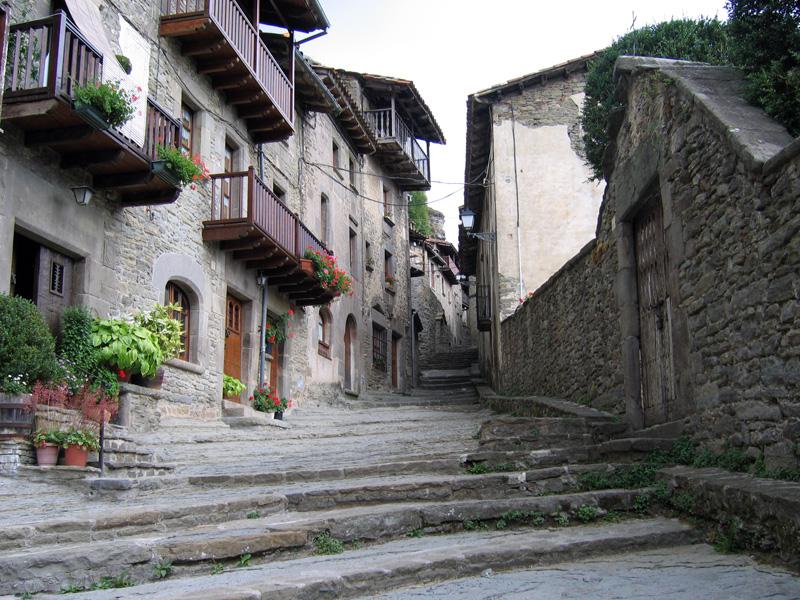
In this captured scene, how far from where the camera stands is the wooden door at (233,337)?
13.8 metres

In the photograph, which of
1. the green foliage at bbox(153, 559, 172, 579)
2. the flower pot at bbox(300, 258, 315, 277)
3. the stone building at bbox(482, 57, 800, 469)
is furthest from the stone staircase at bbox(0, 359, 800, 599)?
the flower pot at bbox(300, 258, 315, 277)

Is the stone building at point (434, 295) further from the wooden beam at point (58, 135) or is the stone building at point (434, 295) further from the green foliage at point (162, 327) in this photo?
the wooden beam at point (58, 135)

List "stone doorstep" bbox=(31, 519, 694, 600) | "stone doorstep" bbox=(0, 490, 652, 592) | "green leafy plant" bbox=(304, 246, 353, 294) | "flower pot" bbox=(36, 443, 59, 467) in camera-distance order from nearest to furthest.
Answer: "stone doorstep" bbox=(31, 519, 694, 600) → "stone doorstep" bbox=(0, 490, 652, 592) → "flower pot" bbox=(36, 443, 59, 467) → "green leafy plant" bbox=(304, 246, 353, 294)

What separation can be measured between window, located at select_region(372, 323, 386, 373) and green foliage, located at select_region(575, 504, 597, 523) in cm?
1680

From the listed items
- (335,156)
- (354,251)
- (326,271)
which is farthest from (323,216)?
(326,271)

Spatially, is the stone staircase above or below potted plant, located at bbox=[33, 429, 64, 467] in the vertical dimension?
below

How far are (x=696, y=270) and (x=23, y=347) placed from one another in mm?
5809

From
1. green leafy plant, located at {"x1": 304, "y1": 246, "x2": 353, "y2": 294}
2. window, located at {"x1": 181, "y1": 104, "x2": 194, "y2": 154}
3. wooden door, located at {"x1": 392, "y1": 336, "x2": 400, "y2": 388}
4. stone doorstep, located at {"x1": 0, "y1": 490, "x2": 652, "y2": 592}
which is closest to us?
stone doorstep, located at {"x1": 0, "y1": 490, "x2": 652, "y2": 592}

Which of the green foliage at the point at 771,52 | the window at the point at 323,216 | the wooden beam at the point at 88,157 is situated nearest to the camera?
the green foliage at the point at 771,52

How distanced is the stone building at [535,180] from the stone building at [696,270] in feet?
25.8

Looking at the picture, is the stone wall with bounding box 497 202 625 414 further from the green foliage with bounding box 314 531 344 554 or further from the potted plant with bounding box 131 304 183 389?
the potted plant with bounding box 131 304 183 389

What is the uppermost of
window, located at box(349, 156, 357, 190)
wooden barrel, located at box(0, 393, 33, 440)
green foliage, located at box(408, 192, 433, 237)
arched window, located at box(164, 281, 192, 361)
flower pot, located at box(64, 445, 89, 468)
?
green foliage, located at box(408, 192, 433, 237)

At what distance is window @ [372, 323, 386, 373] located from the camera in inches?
892

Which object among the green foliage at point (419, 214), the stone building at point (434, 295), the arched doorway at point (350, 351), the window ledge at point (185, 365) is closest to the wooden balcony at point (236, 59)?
the window ledge at point (185, 365)
